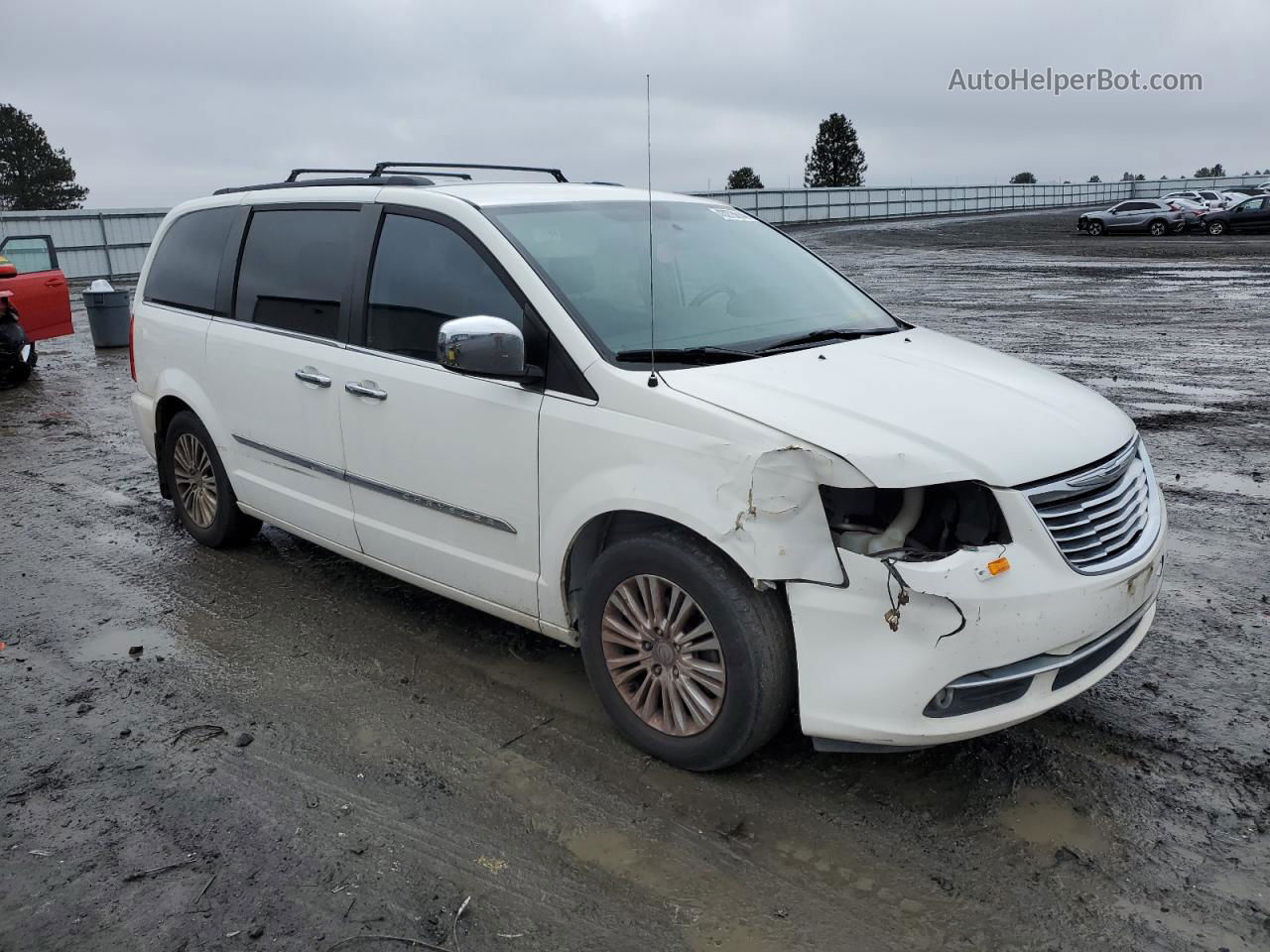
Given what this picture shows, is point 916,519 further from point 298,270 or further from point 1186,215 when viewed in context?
point 1186,215

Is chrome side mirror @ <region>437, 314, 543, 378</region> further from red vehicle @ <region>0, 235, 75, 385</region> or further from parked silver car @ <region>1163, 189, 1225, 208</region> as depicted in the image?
parked silver car @ <region>1163, 189, 1225, 208</region>

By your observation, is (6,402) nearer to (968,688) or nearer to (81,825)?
(81,825)

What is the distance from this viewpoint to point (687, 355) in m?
3.63

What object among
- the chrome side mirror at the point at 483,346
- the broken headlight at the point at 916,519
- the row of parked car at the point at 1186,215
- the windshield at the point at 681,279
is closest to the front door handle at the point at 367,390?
the chrome side mirror at the point at 483,346

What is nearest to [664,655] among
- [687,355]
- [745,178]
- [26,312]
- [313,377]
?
[687,355]

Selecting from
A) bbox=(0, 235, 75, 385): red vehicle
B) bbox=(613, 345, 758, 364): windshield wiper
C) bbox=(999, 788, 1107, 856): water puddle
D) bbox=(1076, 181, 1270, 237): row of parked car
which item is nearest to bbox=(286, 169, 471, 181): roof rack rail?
bbox=(613, 345, 758, 364): windshield wiper

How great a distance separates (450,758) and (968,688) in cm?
174

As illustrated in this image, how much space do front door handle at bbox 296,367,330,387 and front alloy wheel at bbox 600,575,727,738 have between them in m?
A: 1.74

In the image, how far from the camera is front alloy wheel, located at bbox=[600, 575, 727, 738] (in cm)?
331

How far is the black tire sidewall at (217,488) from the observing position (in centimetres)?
546

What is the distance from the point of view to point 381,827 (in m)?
3.24

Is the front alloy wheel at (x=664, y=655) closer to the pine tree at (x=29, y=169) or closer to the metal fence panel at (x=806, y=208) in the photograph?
the metal fence panel at (x=806, y=208)

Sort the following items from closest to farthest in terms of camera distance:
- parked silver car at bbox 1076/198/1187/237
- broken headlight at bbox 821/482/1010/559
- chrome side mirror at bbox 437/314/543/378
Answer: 1. broken headlight at bbox 821/482/1010/559
2. chrome side mirror at bbox 437/314/543/378
3. parked silver car at bbox 1076/198/1187/237

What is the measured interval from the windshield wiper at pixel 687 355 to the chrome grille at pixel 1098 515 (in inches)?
43.3
